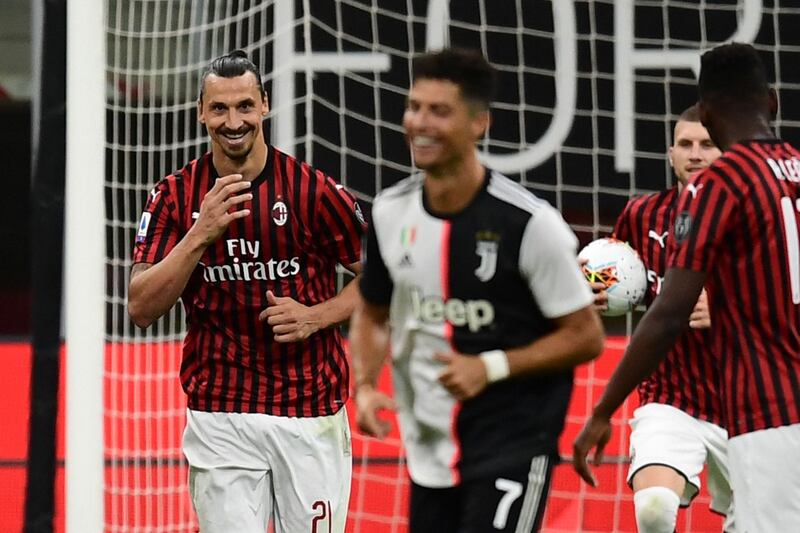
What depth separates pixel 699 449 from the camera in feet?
16.4

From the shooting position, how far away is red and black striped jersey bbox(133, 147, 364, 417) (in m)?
4.66

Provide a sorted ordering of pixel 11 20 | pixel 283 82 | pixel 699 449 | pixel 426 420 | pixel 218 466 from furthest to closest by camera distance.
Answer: pixel 11 20 < pixel 283 82 < pixel 699 449 < pixel 218 466 < pixel 426 420

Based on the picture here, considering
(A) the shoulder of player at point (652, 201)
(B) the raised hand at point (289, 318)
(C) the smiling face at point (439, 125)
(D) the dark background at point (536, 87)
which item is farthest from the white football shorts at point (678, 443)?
(D) the dark background at point (536, 87)

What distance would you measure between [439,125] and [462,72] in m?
0.14

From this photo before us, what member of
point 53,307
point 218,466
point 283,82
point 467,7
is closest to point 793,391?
point 218,466

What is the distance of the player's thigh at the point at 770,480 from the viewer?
12.0 ft

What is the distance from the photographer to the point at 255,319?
4.65 metres

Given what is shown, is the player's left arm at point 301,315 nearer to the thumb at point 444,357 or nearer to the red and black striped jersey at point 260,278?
the red and black striped jersey at point 260,278

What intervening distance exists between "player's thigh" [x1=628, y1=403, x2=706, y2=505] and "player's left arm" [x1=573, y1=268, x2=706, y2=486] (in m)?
1.38

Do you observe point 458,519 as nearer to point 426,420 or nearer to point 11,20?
point 426,420

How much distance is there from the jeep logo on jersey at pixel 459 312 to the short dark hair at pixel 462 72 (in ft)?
1.44

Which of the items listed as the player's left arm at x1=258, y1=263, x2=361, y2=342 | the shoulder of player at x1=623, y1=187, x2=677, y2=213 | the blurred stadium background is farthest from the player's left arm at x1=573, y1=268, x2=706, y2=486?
the blurred stadium background

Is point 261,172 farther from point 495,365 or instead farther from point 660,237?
point 495,365

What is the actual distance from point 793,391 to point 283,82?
4.33 m
